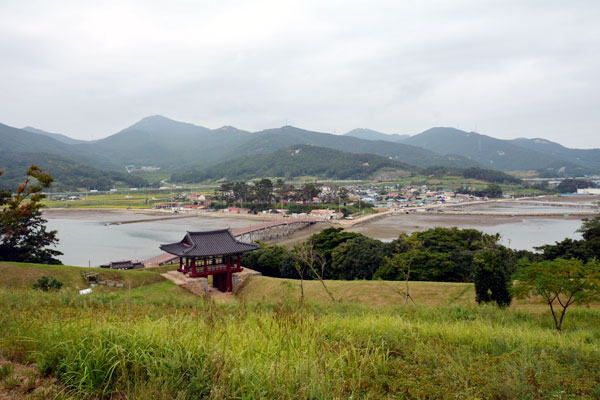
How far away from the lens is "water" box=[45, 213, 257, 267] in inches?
1415

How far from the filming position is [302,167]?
534ft

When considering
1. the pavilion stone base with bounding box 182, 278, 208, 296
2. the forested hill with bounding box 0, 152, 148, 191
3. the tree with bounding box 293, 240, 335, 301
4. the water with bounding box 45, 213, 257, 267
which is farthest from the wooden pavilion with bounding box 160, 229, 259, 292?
the forested hill with bounding box 0, 152, 148, 191

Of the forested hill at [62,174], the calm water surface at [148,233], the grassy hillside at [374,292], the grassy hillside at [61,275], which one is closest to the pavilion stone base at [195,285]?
the grassy hillside at [61,275]

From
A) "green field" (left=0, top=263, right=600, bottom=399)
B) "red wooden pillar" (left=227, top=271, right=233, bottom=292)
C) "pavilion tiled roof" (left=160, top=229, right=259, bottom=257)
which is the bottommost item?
"red wooden pillar" (left=227, top=271, right=233, bottom=292)

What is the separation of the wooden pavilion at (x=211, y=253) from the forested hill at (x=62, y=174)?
362 ft

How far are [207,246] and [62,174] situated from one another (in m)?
124

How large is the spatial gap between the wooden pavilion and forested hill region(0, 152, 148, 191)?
362 ft

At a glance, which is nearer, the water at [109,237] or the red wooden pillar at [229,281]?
the red wooden pillar at [229,281]

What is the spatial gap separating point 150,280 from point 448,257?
54.3ft

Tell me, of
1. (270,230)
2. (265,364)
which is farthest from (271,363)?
(270,230)

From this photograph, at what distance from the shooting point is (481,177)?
123 metres

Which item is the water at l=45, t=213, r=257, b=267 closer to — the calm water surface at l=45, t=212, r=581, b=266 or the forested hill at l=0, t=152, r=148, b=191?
the calm water surface at l=45, t=212, r=581, b=266

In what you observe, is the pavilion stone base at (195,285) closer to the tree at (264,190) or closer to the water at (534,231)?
the water at (534,231)

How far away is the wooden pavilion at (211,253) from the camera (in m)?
18.2
